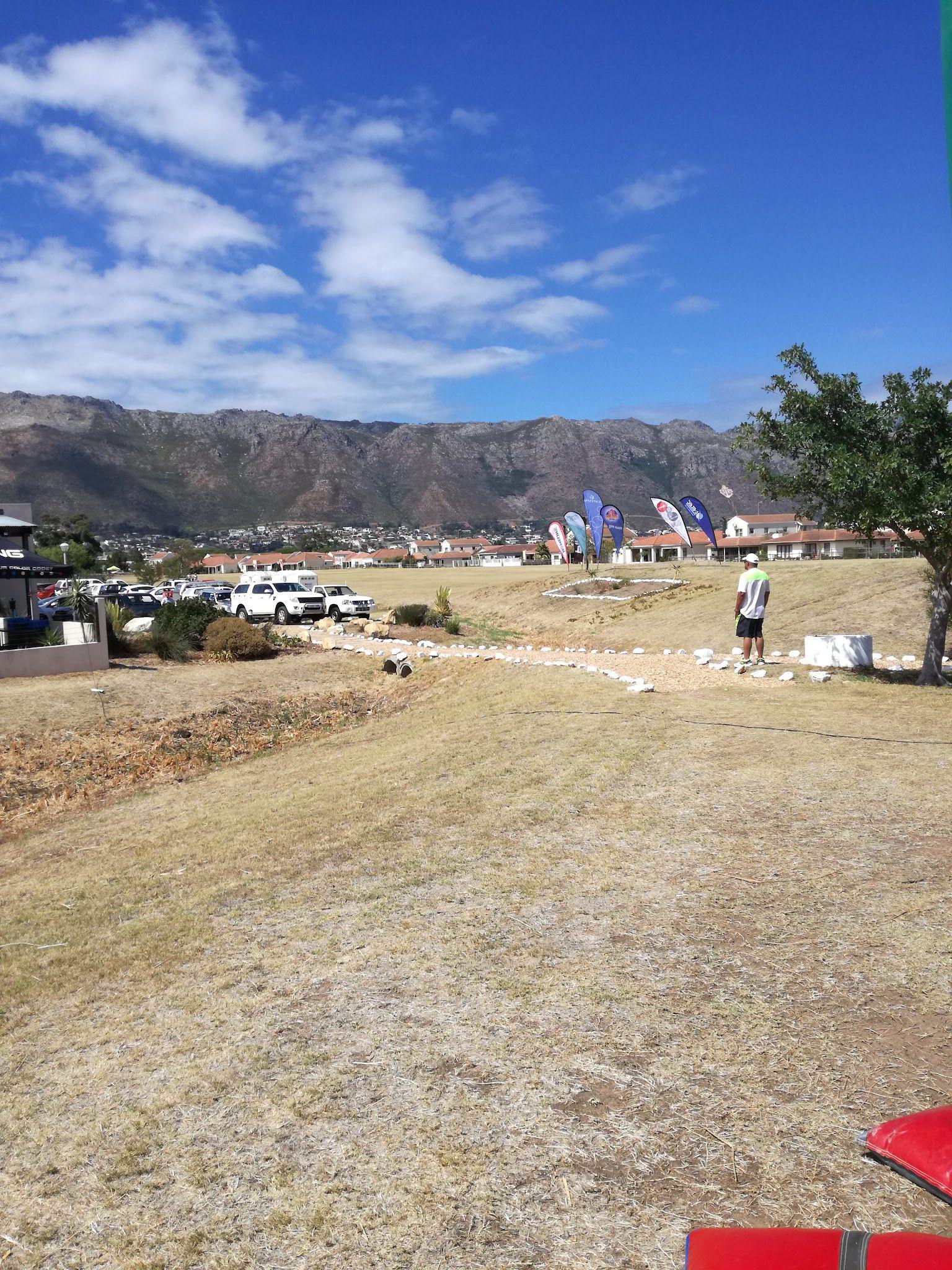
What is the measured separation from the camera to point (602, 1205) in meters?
3.04

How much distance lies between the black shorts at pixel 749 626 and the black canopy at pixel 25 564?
16.5 metres

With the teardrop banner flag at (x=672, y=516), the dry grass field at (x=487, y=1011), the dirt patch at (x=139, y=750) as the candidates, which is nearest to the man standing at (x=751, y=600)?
the dry grass field at (x=487, y=1011)

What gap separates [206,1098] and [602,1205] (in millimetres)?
1746

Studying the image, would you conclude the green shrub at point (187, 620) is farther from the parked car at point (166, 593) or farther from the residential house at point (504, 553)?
the residential house at point (504, 553)

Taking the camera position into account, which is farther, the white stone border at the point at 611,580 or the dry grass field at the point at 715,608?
the white stone border at the point at 611,580

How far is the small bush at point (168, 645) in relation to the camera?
23344mm

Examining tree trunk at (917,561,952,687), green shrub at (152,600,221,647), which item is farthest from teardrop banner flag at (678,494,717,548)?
tree trunk at (917,561,952,687)

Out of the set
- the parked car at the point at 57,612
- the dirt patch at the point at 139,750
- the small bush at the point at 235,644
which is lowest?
the dirt patch at the point at 139,750

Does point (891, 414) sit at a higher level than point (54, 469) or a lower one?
lower

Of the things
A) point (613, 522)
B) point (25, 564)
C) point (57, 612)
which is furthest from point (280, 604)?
point (613, 522)

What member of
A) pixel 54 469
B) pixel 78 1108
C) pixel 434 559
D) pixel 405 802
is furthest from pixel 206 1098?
pixel 54 469

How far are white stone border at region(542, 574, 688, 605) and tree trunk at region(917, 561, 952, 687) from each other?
21.2 metres

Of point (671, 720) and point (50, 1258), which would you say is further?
point (671, 720)

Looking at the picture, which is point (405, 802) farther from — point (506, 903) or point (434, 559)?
point (434, 559)
